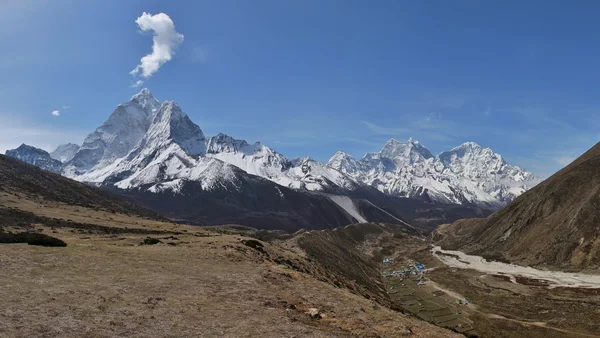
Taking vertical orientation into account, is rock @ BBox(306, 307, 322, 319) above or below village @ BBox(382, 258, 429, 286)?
above

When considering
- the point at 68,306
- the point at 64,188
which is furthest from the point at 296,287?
the point at 64,188

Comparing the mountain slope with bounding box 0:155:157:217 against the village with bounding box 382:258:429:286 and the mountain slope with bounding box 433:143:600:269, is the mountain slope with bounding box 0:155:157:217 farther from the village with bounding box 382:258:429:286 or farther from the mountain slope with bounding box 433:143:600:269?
the mountain slope with bounding box 433:143:600:269

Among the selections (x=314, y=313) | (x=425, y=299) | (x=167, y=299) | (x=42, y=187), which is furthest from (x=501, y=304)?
(x=42, y=187)

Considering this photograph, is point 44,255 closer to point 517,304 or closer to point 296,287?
point 296,287

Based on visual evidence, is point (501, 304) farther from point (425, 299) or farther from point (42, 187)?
point (42, 187)

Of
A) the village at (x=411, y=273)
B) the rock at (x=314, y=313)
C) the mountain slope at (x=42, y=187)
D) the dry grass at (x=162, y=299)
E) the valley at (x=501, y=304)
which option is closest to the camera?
the dry grass at (x=162, y=299)

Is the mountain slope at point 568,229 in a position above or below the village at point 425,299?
above

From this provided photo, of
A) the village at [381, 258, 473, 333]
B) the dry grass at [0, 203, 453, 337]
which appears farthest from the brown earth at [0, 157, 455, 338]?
the village at [381, 258, 473, 333]

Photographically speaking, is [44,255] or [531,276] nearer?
[44,255]

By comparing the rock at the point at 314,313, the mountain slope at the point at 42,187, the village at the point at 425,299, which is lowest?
the village at the point at 425,299

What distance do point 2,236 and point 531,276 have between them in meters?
152

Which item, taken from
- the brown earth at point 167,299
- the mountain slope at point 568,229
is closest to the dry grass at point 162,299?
the brown earth at point 167,299

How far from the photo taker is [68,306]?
2550cm

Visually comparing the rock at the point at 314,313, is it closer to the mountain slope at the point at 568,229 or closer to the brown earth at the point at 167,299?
the brown earth at the point at 167,299
